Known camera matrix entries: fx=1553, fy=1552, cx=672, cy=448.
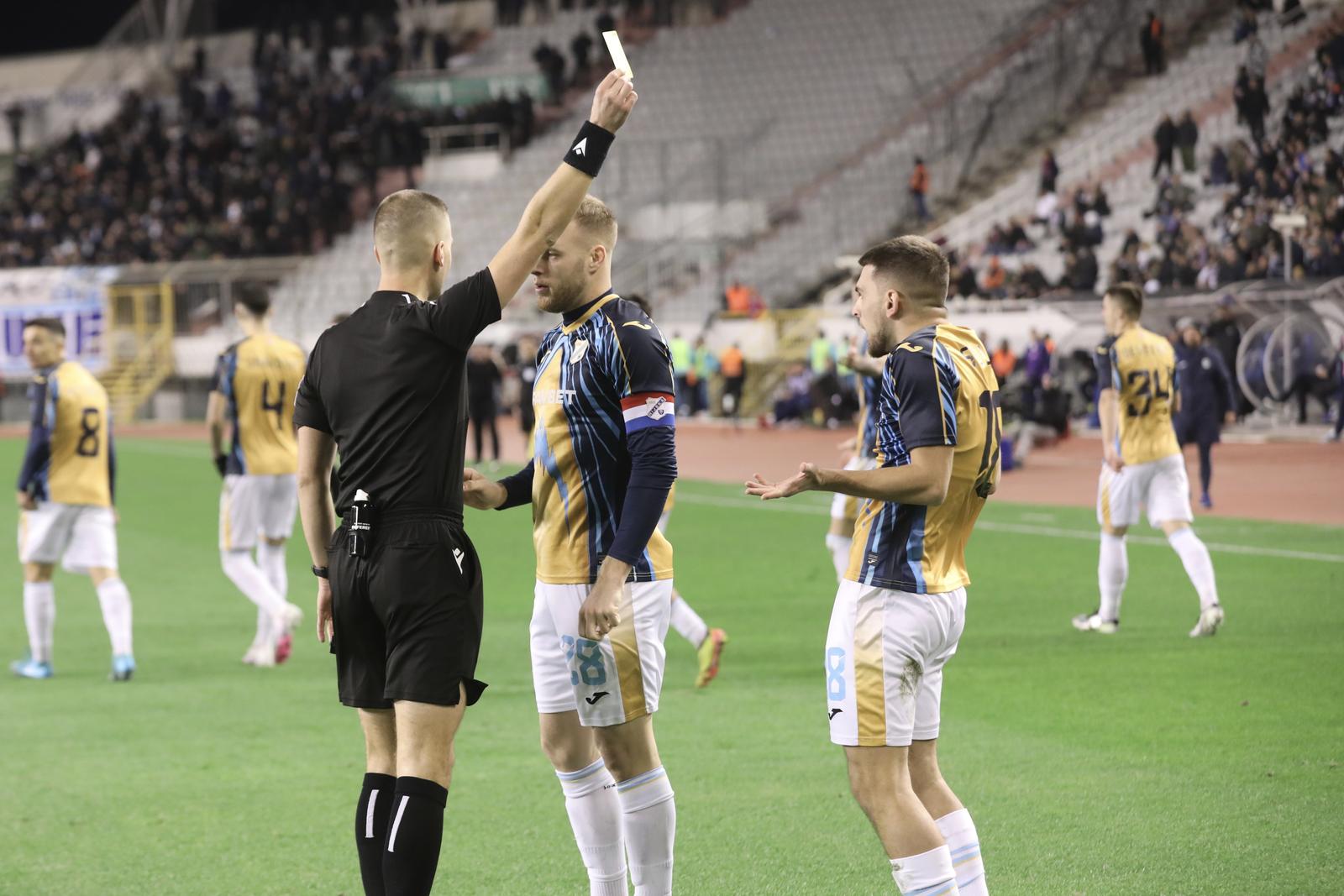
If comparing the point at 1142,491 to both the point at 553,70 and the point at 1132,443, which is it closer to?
the point at 1132,443

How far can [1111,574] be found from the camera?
10297 millimetres

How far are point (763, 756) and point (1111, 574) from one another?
400cm

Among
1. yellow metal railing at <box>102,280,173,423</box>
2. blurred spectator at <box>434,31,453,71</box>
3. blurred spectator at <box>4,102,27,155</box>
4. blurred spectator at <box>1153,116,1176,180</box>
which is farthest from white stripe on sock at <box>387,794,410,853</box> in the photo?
blurred spectator at <box>4,102,27,155</box>

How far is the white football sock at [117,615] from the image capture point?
9.49 metres

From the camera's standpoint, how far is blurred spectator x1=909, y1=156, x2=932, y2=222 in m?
35.0

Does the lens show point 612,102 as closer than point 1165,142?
Yes

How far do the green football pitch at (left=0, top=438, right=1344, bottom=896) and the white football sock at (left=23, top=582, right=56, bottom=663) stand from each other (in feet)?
0.78

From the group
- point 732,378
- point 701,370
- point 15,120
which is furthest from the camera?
point 15,120

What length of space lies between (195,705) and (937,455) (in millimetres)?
5842

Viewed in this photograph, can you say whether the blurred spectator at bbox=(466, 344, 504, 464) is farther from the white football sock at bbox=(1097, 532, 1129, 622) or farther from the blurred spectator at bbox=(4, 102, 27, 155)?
the blurred spectator at bbox=(4, 102, 27, 155)

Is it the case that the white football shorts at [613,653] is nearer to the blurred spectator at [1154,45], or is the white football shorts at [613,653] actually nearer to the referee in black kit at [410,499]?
the referee in black kit at [410,499]

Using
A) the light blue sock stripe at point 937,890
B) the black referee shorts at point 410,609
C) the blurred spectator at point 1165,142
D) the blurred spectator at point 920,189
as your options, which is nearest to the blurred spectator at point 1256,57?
the blurred spectator at point 1165,142

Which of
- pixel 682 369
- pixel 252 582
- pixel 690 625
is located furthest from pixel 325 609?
pixel 682 369

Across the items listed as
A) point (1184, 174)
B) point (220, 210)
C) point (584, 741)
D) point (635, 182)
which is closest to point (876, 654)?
point (584, 741)
